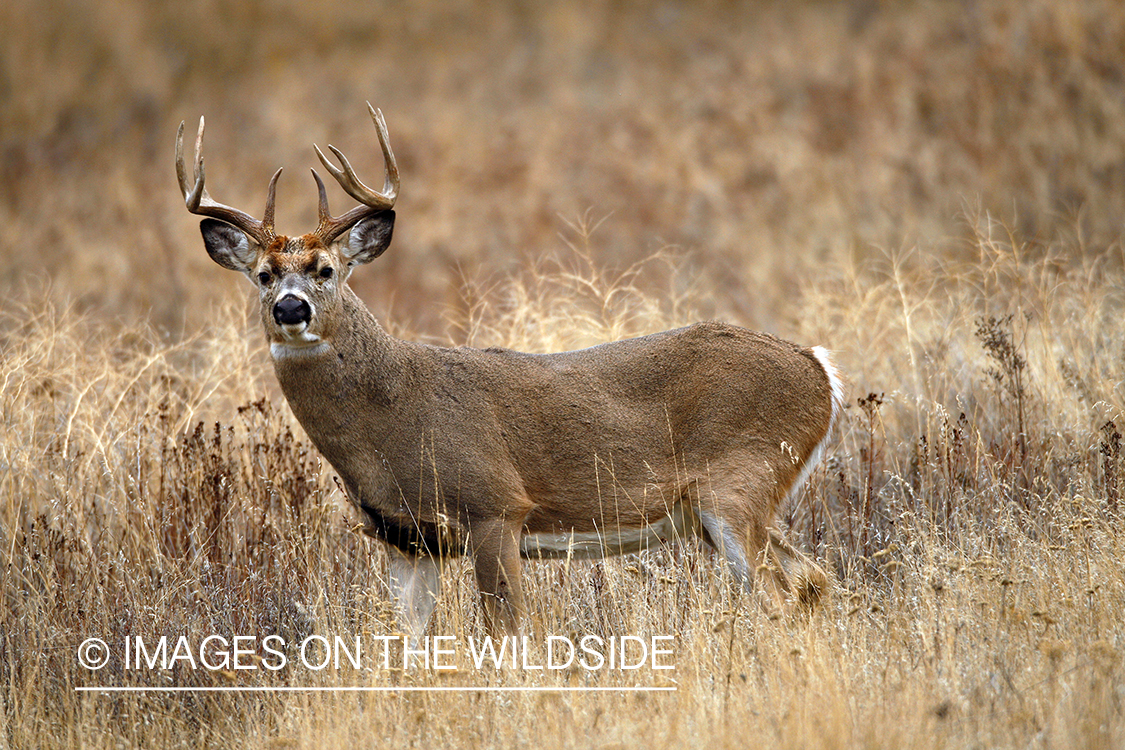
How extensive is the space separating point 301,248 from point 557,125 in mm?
22944

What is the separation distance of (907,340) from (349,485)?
4.30 metres

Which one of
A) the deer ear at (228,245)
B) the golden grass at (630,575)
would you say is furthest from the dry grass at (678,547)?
the deer ear at (228,245)

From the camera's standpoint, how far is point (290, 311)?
5.04 metres

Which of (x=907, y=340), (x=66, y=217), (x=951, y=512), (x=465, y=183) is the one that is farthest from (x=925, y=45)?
(x=951, y=512)

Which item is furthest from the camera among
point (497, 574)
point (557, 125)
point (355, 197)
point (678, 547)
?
point (557, 125)

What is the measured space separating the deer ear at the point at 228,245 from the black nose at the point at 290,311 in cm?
69

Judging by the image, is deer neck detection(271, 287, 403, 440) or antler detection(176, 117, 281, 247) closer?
deer neck detection(271, 287, 403, 440)

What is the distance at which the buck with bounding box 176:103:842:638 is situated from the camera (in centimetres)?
512

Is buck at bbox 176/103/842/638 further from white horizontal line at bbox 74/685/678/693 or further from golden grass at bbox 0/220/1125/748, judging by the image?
white horizontal line at bbox 74/685/678/693

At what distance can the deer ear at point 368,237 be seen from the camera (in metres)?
5.69

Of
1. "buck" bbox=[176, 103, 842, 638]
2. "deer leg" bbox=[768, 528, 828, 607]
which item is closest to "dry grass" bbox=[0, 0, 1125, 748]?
"deer leg" bbox=[768, 528, 828, 607]

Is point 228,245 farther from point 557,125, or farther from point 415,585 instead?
point 557,125
